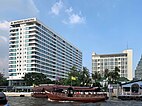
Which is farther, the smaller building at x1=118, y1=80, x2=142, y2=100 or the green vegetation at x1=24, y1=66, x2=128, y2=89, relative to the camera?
the green vegetation at x1=24, y1=66, x2=128, y2=89

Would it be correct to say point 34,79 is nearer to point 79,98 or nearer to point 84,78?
point 84,78

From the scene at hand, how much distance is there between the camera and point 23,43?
19262 cm

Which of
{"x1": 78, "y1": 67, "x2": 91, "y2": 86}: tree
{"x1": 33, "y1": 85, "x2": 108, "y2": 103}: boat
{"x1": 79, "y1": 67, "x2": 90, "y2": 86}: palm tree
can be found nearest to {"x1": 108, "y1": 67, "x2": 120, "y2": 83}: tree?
{"x1": 78, "y1": 67, "x2": 91, "y2": 86}: tree

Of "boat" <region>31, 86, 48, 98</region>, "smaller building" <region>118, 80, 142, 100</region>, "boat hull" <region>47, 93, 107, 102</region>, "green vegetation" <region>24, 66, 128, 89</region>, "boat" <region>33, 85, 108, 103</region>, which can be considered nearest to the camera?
"boat hull" <region>47, 93, 107, 102</region>

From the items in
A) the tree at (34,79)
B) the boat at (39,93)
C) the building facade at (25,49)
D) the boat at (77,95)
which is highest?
the building facade at (25,49)

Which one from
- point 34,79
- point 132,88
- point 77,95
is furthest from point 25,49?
point 77,95

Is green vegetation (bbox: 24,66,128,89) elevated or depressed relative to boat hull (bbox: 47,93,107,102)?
elevated

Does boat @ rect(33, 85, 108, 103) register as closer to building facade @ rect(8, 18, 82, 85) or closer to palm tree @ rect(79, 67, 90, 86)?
palm tree @ rect(79, 67, 90, 86)

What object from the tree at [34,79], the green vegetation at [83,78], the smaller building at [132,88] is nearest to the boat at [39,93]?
the green vegetation at [83,78]

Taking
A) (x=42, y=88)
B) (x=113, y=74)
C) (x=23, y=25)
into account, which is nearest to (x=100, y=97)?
(x=42, y=88)

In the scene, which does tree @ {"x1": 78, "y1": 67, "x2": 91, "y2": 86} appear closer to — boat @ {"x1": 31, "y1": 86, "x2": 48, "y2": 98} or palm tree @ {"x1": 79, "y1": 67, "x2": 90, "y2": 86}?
palm tree @ {"x1": 79, "y1": 67, "x2": 90, "y2": 86}

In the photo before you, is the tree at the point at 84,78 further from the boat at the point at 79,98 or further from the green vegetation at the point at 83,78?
the boat at the point at 79,98

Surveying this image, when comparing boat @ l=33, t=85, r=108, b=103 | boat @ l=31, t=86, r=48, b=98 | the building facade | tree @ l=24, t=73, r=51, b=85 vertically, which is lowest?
boat @ l=31, t=86, r=48, b=98

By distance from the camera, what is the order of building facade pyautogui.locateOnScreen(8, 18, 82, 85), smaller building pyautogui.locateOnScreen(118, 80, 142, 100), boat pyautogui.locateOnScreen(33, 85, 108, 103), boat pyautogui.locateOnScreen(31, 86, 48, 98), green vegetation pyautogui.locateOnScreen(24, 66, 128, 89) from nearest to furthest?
boat pyautogui.locateOnScreen(33, 85, 108, 103)
smaller building pyautogui.locateOnScreen(118, 80, 142, 100)
boat pyautogui.locateOnScreen(31, 86, 48, 98)
green vegetation pyautogui.locateOnScreen(24, 66, 128, 89)
building facade pyautogui.locateOnScreen(8, 18, 82, 85)
